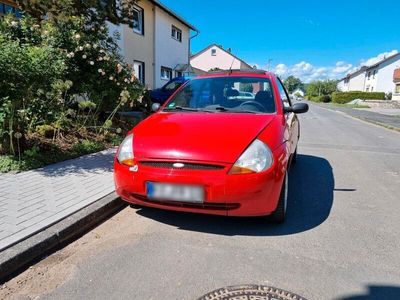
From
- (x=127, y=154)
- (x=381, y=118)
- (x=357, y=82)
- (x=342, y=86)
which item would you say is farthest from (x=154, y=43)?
(x=342, y=86)

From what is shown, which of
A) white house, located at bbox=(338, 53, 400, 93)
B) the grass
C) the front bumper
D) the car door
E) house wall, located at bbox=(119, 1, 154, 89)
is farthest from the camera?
white house, located at bbox=(338, 53, 400, 93)

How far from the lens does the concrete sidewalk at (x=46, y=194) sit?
10.3 feet

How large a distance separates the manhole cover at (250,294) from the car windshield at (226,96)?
2.24m

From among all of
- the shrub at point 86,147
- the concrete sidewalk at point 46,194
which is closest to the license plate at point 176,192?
the concrete sidewalk at point 46,194

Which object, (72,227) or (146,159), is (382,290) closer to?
(146,159)

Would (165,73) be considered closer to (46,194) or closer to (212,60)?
(46,194)

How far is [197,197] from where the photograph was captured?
302 centimetres

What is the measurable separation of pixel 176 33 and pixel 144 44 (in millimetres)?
5663

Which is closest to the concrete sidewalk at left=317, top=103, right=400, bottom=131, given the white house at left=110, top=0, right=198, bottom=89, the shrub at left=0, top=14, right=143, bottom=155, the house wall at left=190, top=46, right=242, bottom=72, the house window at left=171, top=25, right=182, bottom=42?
the white house at left=110, top=0, right=198, bottom=89

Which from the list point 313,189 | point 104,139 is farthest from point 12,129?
point 313,189

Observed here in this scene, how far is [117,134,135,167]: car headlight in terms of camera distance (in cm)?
330

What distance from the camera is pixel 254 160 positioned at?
306cm

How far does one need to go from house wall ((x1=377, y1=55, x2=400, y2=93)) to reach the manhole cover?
195ft

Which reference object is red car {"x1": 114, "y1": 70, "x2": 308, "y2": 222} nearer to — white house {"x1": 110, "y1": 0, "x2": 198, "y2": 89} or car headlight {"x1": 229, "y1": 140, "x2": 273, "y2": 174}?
car headlight {"x1": 229, "y1": 140, "x2": 273, "y2": 174}
